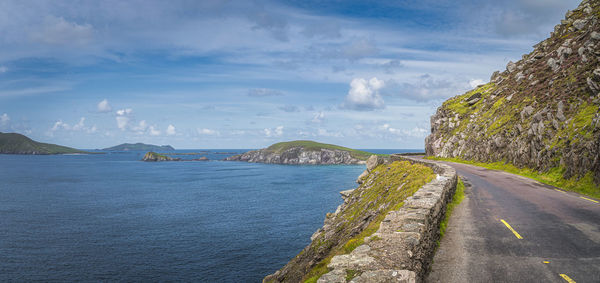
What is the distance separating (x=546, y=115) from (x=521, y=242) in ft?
112

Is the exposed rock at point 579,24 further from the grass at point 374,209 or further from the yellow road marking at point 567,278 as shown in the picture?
the yellow road marking at point 567,278

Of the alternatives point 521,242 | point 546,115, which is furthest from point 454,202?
point 546,115

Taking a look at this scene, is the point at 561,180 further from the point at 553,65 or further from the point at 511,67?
the point at 511,67

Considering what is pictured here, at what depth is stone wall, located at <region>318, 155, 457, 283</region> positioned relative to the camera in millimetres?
7318

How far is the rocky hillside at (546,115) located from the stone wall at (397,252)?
20.6 meters

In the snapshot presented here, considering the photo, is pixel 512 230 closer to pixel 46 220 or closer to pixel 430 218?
pixel 430 218

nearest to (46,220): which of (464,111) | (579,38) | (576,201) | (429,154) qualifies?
(576,201)

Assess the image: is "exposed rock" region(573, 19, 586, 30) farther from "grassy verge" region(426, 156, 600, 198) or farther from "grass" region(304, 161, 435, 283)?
"grass" region(304, 161, 435, 283)

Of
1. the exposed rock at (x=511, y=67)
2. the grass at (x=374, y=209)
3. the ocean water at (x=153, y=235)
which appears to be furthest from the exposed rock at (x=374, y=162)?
the exposed rock at (x=511, y=67)

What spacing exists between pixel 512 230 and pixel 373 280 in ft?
31.6

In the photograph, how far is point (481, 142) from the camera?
52688 millimetres

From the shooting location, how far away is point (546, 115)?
37031 millimetres

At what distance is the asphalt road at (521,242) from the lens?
902 cm

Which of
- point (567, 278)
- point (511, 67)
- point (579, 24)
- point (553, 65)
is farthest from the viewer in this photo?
point (511, 67)
